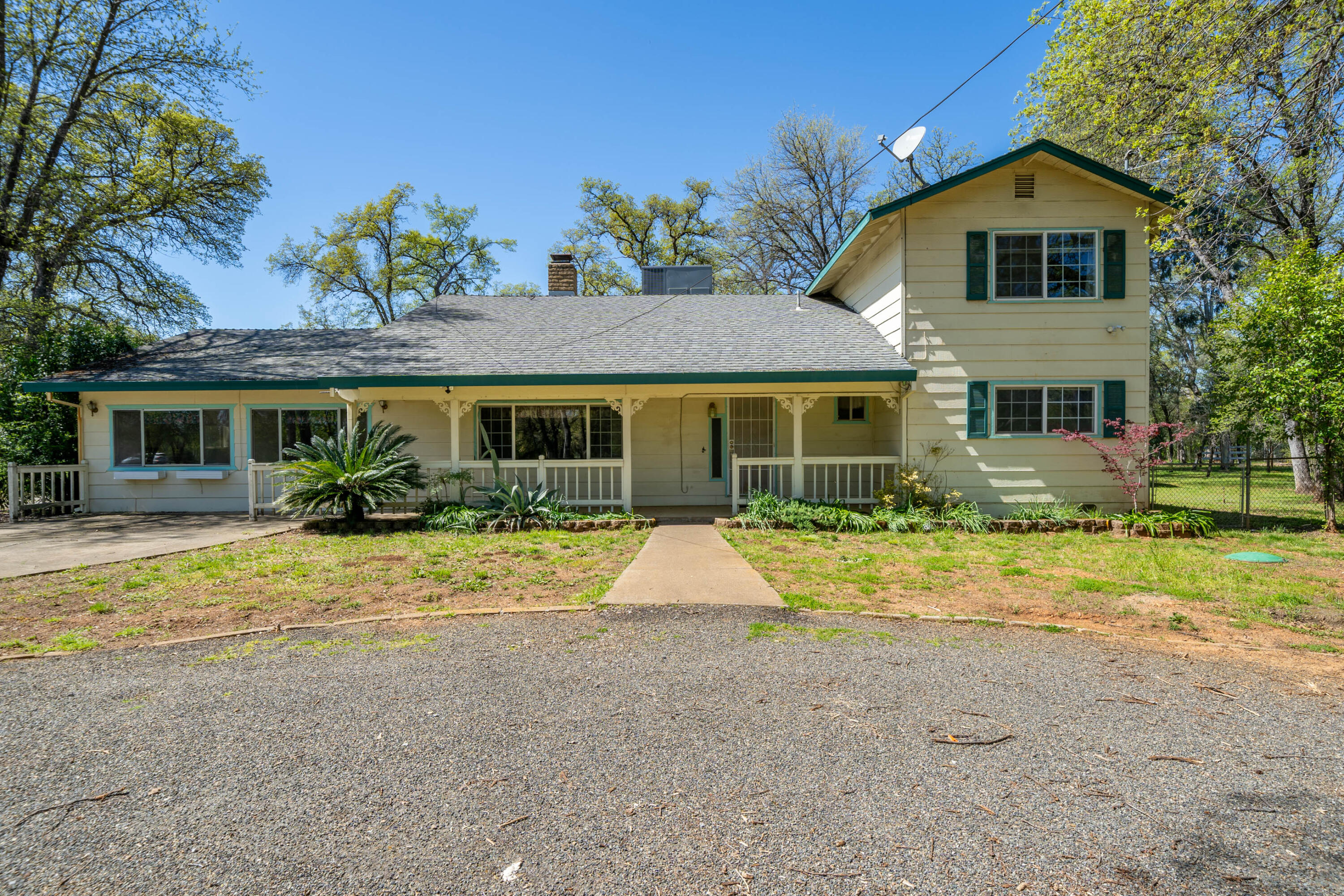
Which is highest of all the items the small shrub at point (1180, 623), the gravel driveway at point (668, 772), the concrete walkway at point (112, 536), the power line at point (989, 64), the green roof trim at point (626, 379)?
the power line at point (989, 64)

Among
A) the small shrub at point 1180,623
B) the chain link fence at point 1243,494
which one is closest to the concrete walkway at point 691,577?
the small shrub at point 1180,623

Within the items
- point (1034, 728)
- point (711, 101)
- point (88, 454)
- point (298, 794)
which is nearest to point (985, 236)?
point (711, 101)

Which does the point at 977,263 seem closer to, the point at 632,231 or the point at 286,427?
the point at 286,427

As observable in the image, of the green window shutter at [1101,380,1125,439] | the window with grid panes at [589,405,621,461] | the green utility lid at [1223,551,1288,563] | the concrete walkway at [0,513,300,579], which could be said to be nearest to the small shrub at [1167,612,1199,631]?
the green utility lid at [1223,551,1288,563]

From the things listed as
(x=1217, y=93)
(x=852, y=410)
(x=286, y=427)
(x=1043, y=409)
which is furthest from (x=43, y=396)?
(x=1217, y=93)

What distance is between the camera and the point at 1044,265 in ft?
34.5

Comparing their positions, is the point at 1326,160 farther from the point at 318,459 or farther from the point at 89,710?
the point at 318,459

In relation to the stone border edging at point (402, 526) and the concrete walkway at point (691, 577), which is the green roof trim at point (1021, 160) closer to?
the concrete walkway at point (691, 577)

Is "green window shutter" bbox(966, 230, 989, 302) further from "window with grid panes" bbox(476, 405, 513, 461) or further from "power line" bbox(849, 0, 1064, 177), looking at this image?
"window with grid panes" bbox(476, 405, 513, 461)

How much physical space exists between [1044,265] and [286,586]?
39.4 ft

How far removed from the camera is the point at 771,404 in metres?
12.4

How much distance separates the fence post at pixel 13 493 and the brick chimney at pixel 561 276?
1093 cm

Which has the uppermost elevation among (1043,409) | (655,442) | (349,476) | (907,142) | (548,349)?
(907,142)

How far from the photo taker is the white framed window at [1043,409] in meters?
10.5
